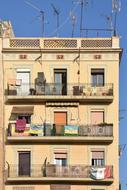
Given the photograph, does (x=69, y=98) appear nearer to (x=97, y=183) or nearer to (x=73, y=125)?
(x=73, y=125)

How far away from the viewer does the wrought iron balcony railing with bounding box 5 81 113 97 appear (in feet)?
196

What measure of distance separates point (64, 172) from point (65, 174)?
147 millimetres

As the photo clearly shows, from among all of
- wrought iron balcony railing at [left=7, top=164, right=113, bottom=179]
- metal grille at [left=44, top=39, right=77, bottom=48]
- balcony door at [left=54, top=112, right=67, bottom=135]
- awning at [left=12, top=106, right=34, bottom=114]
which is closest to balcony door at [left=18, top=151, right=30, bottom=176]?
wrought iron balcony railing at [left=7, top=164, right=113, bottom=179]

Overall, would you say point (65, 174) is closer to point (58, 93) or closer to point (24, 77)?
point (58, 93)

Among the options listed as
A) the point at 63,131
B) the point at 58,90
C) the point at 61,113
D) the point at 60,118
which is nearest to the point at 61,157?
the point at 63,131

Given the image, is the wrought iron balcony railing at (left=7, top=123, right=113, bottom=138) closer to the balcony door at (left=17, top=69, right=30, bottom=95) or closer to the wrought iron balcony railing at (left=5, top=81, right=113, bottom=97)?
the wrought iron balcony railing at (left=5, top=81, right=113, bottom=97)

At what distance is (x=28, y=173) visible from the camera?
59062 mm

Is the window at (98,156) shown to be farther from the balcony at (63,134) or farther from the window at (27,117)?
the window at (27,117)

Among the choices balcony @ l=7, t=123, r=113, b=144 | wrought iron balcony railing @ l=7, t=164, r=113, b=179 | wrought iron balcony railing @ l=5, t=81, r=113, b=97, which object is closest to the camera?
wrought iron balcony railing @ l=7, t=164, r=113, b=179

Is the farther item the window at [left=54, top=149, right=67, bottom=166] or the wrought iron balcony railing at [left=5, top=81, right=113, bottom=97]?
the wrought iron balcony railing at [left=5, top=81, right=113, bottom=97]

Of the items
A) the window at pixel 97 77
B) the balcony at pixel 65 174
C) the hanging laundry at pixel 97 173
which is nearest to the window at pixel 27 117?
the balcony at pixel 65 174

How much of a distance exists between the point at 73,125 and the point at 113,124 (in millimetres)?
2662

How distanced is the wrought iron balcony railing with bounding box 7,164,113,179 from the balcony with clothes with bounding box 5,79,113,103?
4492 millimetres

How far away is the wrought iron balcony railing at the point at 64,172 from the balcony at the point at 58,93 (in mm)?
4463
